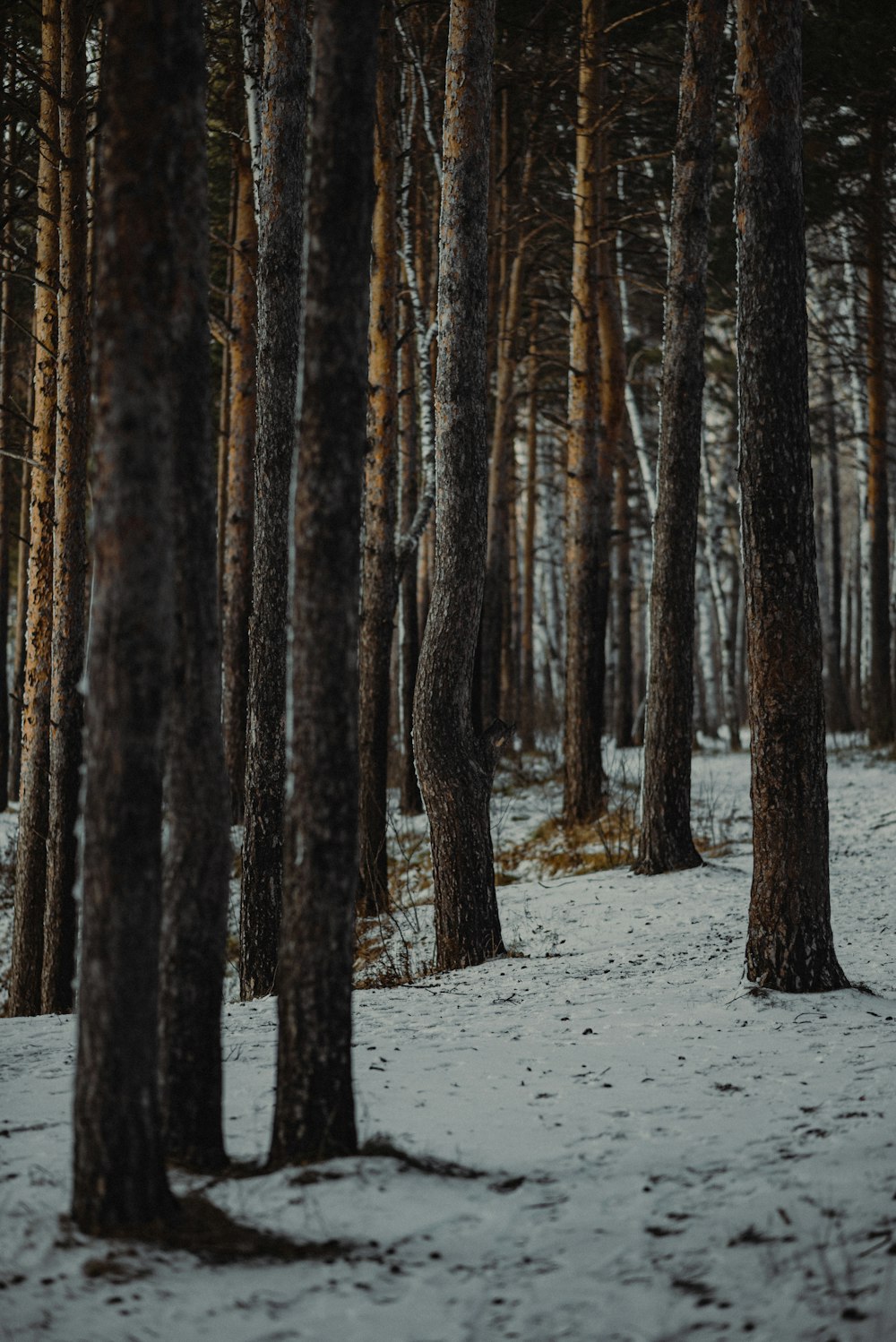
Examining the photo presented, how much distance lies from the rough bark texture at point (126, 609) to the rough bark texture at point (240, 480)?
7.87m

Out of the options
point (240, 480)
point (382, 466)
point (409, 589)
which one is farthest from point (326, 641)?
point (409, 589)

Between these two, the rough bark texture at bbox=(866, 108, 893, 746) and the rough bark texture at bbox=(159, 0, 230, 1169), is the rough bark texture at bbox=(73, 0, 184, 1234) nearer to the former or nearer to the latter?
the rough bark texture at bbox=(159, 0, 230, 1169)

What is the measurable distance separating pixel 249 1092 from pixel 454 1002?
1554mm

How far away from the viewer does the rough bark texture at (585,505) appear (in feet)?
33.8

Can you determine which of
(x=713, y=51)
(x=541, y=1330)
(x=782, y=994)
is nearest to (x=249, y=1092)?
(x=541, y=1330)

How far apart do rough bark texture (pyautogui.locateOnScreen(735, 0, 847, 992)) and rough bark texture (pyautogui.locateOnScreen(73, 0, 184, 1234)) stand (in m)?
3.10

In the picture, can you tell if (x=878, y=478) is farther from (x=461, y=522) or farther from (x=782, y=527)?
(x=782, y=527)

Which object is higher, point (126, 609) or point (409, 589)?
point (409, 589)

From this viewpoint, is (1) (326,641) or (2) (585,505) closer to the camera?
(1) (326,641)

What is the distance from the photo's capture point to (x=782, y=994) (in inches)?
199

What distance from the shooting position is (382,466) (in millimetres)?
9258

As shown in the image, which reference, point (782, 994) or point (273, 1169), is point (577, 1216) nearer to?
point (273, 1169)

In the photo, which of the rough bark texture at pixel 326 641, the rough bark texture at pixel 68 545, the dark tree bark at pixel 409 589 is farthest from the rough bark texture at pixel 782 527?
the dark tree bark at pixel 409 589

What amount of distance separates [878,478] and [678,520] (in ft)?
28.3
